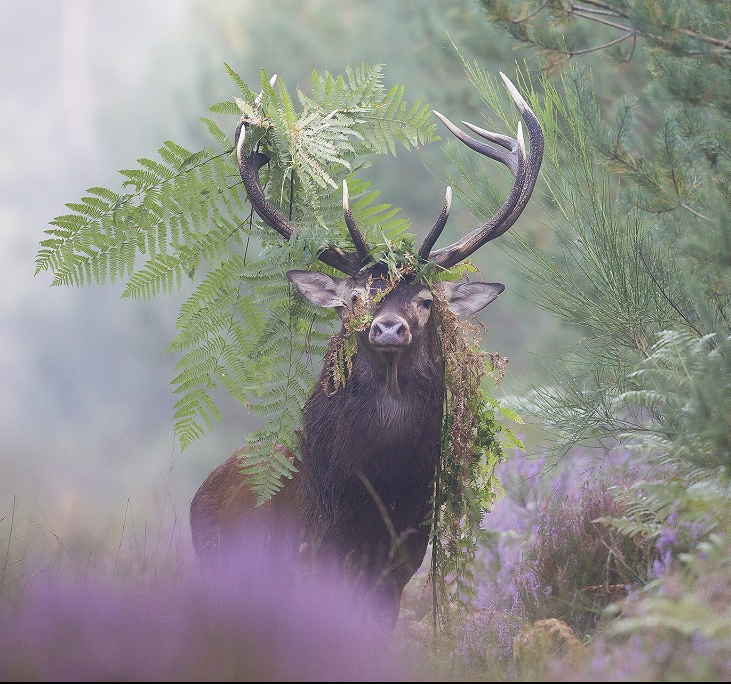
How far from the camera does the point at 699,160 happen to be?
425cm

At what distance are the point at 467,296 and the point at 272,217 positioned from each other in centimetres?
96

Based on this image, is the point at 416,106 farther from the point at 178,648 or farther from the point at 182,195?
the point at 178,648

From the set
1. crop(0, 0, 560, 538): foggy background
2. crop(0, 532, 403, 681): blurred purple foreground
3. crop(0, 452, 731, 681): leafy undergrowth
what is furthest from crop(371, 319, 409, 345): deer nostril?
crop(0, 0, 560, 538): foggy background

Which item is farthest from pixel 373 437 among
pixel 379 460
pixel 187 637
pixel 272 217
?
pixel 187 637

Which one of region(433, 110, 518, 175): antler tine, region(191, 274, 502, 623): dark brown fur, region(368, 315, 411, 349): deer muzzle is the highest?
region(433, 110, 518, 175): antler tine

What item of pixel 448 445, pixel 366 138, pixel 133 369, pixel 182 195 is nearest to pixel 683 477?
pixel 448 445

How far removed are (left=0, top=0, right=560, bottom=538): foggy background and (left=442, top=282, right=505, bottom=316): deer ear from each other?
6.68m

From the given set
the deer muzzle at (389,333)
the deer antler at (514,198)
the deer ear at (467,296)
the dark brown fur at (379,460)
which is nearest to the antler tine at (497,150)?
the deer antler at (514,198)

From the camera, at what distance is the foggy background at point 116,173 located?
1329 centimetres

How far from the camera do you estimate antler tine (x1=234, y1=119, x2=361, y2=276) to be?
14.5ft

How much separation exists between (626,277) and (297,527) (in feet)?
6.27

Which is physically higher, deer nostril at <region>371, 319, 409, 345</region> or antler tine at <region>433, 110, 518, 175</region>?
antler tine at <region>433, 110, 518, 175</region>

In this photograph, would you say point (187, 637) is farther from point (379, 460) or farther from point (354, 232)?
point (354, 232)

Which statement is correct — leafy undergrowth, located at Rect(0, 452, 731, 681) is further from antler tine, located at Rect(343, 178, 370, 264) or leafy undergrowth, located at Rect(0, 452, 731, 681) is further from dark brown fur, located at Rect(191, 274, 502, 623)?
antler tine, located at Rect(343, 178, 370, 264)
